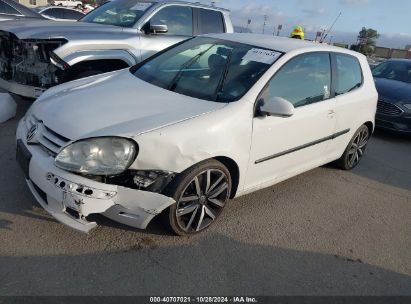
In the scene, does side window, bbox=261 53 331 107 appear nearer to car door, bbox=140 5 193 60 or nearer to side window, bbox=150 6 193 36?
car door, bbox=140 5 193 60

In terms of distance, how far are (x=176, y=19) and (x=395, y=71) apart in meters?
5.30

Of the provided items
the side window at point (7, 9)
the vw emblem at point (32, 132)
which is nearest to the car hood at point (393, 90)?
the vw emblem at point (32, 132)

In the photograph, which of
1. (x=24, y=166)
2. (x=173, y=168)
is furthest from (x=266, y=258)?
(x=24, y=166)

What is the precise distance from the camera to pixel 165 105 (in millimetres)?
3180

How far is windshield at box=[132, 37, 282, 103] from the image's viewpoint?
3471mm

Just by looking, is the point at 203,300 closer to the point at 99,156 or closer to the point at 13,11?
the point at 99,156

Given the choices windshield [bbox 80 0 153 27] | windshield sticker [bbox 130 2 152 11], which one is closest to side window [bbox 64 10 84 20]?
windshield [bbox 80 0 153 27]

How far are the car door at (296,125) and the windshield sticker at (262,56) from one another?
131mm

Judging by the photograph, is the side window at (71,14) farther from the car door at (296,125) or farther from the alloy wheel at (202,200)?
the alloy wheel at (202,200)

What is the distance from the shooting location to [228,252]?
3131 mm

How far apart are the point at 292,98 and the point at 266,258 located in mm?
1535

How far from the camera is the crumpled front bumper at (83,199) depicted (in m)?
2.68

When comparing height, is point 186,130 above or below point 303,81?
below

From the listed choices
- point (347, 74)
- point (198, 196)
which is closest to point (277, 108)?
point (198, 196)
